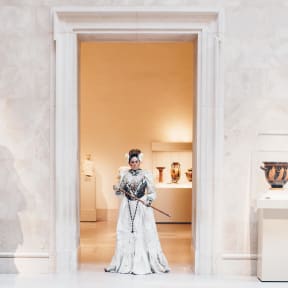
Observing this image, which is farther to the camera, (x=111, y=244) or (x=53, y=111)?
(x=111, y=244)

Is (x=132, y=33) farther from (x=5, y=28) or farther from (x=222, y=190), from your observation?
(x=222, y=190)

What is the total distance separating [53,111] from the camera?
26.5 ft

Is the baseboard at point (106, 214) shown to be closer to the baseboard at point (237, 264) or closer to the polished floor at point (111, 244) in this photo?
the polished floor at point (111, 244)

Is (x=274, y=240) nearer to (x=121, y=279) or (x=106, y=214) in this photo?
(x=121, y=279)

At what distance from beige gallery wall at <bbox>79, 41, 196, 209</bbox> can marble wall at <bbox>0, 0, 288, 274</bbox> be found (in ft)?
19.4

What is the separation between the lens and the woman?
802 cm

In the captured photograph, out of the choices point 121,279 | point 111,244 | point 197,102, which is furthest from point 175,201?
point 121,279

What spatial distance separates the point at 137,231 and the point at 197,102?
2.13 meters

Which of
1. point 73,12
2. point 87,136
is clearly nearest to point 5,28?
point 73,12

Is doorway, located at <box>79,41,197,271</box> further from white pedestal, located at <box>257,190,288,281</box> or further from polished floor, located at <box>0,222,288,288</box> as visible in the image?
white pedestal, located at <box>257,190,288,281</box>

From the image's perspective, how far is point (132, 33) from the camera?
8094 mm

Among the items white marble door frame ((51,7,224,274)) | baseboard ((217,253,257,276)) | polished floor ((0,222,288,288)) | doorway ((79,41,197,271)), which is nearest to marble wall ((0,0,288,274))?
baseboard ((217,253,257,276))

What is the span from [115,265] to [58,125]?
89.6 inches

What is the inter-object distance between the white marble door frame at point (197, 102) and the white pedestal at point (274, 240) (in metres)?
0.75
